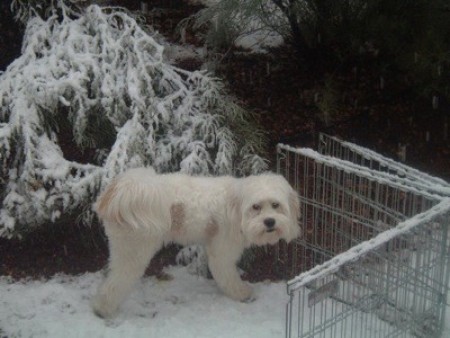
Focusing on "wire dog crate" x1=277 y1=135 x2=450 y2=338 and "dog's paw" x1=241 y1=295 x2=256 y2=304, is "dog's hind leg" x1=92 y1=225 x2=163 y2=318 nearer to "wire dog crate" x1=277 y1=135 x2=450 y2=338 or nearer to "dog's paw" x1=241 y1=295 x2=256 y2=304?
"dog's paw" x1=241 y1=295 x2=256 y2=304

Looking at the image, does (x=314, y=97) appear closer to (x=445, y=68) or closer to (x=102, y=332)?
(x=445, y=68)

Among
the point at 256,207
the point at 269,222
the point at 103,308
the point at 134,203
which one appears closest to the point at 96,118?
the point at 134,203

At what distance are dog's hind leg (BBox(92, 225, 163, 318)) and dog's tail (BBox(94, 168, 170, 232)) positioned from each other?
0.42 ft

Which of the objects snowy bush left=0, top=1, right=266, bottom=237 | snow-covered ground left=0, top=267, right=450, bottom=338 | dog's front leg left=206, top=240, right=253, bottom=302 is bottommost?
snow-covered ground left=0, top=267, right=450, bottom=338

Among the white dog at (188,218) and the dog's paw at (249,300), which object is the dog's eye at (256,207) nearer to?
the white dog at (188,218)

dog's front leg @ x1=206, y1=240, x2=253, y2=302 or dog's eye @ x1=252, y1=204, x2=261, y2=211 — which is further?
dog's front leg @ x1=206, y1=240, x2=253, y2=302

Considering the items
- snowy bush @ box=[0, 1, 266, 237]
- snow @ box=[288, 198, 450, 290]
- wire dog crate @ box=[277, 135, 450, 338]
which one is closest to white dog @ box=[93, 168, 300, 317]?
wire dog crate @ box=[277, 135, 450, 338]

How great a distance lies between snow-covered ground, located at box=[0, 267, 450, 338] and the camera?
5.05 meters

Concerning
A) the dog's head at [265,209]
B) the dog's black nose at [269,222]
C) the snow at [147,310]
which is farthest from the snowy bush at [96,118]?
the dog's black nose at [269,222]

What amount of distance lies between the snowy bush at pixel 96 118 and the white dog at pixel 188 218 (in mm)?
655

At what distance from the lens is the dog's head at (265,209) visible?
4.75 meters

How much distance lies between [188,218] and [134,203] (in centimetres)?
48

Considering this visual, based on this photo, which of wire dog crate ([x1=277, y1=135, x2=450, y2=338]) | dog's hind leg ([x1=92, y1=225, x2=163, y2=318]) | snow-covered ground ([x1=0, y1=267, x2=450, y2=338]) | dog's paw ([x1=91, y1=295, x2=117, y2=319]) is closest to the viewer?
wire dog crate ([x1=277, y1=135, x2=450, y2=338])

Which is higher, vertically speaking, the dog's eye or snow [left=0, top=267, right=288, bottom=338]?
the dog's eye
